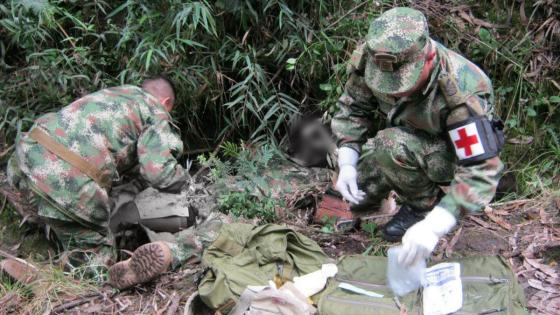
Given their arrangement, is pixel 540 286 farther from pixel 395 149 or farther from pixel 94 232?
pixel 94 232

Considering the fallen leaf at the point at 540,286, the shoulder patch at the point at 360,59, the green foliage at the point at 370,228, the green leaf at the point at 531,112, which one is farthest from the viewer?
the green leaf at the point at 531,112

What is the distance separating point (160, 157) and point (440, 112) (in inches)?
58.5

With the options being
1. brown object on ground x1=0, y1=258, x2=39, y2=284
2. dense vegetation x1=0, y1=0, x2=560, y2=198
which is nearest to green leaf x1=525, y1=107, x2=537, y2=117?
dense vegetation x1=0, y1=0, x2=560, y2=198

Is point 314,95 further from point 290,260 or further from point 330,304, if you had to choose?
point 330,304

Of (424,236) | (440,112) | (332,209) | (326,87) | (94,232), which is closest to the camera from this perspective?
(424,236)

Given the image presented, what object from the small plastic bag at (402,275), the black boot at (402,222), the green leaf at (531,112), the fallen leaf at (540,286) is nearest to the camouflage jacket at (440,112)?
the small plastic bag at (402,275)

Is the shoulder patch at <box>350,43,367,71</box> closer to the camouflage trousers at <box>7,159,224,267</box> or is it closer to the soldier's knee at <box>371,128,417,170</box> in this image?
the soldier's knee at <box>371,128,417,170</box>

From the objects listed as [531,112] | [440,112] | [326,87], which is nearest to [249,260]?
[440,112]

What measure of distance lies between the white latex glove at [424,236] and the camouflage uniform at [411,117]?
5 cm

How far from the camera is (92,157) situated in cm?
322

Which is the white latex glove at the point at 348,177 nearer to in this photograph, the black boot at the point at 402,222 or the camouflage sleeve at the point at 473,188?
the black boot at the point at 402,222

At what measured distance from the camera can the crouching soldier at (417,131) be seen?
2326mm

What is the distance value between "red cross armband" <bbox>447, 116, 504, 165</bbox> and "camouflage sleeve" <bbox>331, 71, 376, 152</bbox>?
578 millimetres

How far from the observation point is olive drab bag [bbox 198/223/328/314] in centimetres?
247
